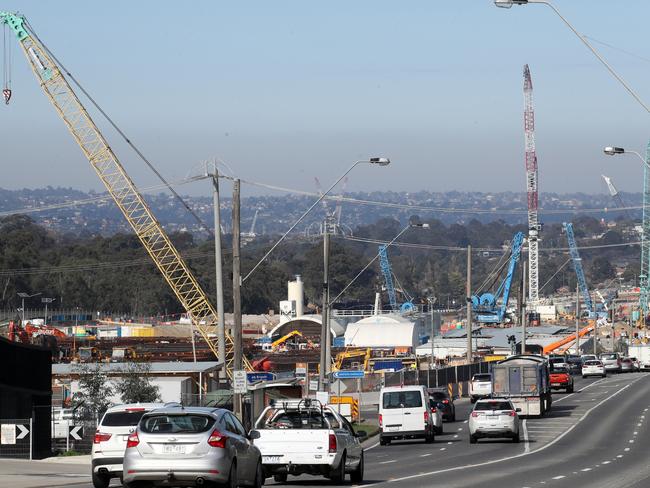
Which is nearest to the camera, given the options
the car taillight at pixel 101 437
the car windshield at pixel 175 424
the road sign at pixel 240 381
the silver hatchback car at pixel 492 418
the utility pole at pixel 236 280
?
the car windshield at pixel 175 424

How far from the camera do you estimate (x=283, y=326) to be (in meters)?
159

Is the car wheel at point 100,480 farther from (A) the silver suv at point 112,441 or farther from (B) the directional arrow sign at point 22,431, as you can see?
(B) the directional arrow sign at point 22,431

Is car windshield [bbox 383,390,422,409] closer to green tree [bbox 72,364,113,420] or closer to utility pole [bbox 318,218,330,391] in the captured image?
utility pole [bbox 318,218,330,391]

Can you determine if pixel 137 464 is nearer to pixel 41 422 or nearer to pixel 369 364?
pixel 41 422

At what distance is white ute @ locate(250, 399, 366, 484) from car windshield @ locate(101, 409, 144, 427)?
2397 millimetres

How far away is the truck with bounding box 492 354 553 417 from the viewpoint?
58.7 m

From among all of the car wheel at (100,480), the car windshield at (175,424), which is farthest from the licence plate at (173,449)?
the car wheel at (100,480)

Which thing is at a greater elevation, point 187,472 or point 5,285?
point 5,285

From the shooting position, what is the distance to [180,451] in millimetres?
21719

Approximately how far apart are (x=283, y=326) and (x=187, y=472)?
13790 centimetres

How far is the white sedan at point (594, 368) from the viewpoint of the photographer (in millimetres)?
102875

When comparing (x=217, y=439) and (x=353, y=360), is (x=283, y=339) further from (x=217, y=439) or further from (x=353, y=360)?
(x=217, y=439)

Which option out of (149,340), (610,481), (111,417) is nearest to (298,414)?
(111,417)

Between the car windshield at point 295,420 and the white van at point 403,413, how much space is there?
17.2 meters
